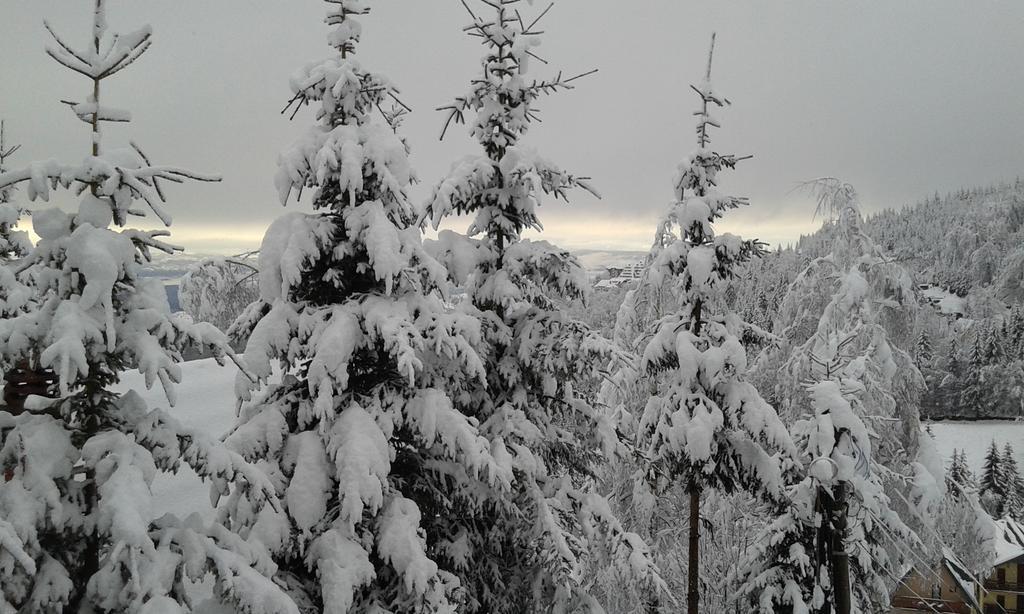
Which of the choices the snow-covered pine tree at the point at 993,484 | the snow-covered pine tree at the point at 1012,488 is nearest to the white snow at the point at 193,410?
the snow-covered pine tree at the point at 993,484

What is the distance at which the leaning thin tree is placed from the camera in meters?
9.32

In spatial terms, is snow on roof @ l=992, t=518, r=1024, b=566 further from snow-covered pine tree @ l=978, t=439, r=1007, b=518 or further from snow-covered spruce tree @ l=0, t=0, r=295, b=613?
snow-covered spruce tree @ l=0, t=0, r=295, b=613

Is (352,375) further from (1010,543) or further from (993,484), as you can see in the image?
(993,484)

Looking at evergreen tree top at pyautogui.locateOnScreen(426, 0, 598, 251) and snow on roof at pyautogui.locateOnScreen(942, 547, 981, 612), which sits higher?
evergreen tree top at pyautogui.locateOnScreen(426, 0, 598, 251)

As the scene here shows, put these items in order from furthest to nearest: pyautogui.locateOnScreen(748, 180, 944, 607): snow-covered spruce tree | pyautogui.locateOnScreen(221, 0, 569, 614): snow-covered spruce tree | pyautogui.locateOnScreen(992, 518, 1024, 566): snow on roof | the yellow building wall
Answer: the yellow building wall → pyautogui.locateOnScreen(992, 518, 1024, 566): snow on roof → pyautogui.locateOnScreen(748, 180, 944, 607): snow-covered spruce tree → pyautogui.locateOnScreen(221, 0, 569, 614): snow-covered spruce tree

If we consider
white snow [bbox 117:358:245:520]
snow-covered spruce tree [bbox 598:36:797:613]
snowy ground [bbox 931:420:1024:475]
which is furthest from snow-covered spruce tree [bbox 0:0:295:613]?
snowy ground [bbox 931:420:1024:475]

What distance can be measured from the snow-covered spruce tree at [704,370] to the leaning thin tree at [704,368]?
2cm

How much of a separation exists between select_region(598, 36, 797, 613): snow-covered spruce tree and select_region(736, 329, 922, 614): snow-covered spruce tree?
0.88 m

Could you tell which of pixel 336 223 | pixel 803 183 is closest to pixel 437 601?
pixel 336 223

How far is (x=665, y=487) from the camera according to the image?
1037cm

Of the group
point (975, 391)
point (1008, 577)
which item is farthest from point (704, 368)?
point (975, 391)

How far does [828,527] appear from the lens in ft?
24.8

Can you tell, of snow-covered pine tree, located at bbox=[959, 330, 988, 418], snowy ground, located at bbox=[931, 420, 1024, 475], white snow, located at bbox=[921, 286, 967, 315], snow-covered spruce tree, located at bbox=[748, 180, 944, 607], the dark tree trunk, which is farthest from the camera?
white snow, located at bbox=[921, 286, 967, 315]

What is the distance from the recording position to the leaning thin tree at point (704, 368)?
30.6 feet
